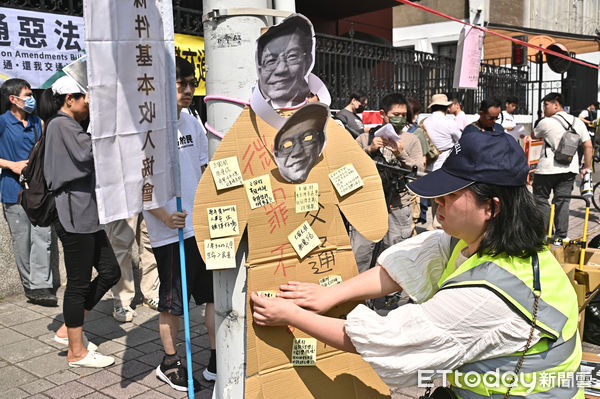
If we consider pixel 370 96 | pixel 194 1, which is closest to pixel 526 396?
pixel 370 96

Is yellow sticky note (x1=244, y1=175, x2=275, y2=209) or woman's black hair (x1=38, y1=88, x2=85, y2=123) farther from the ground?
woman's black hair (x1=38, y1=88, x2=85, y2=123)

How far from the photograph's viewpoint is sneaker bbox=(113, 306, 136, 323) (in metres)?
5.02

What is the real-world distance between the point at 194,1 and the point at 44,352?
26.8 ft

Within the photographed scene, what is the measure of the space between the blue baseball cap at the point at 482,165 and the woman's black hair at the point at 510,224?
0.10 ft

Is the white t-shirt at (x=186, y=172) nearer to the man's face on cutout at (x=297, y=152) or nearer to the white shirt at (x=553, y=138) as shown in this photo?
the man's face on cutout at (x=297, y=152)

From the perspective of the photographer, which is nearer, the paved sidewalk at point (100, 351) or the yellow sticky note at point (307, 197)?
the yellow sticky note at point (307, 197)

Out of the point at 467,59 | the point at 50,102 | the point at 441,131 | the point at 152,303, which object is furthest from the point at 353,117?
the point at 50,102

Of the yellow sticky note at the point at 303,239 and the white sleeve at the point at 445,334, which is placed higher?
the yellow sticky note at the point at 303,239

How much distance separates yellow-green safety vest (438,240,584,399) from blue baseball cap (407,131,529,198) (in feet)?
0.81

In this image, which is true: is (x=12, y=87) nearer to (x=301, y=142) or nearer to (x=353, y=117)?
(x=353, y=117)

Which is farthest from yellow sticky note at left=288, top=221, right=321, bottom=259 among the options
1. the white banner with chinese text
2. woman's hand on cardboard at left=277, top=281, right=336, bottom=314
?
the white banner with chinese text

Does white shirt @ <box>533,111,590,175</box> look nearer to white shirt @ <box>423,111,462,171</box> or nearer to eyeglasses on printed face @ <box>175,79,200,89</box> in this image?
white shirt @ <box>423,111,462,171</box>

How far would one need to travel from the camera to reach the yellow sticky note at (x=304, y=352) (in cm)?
228

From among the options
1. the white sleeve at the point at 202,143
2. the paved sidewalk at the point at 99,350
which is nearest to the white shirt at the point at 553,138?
the paved sidewalk at the point at 99,350
